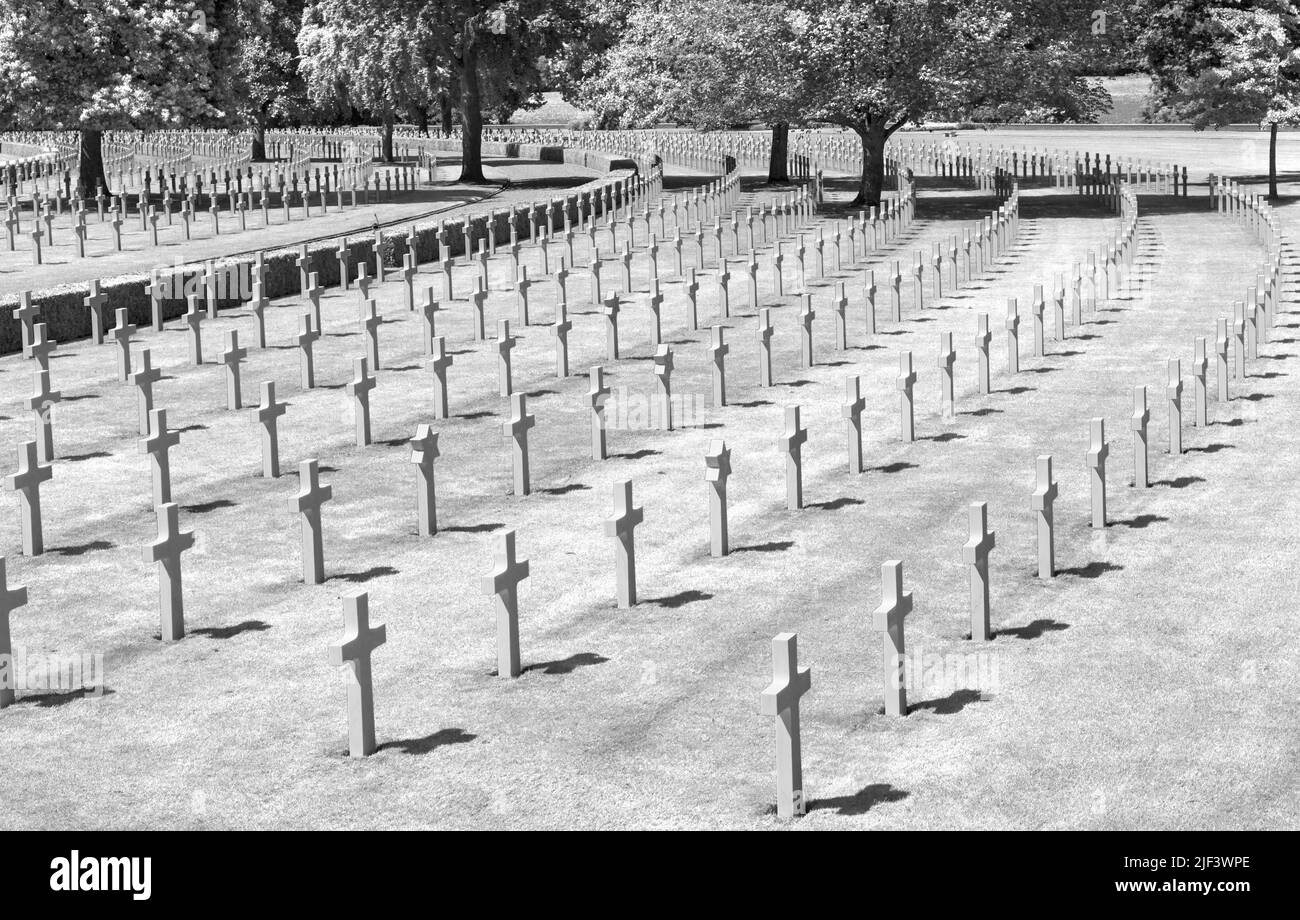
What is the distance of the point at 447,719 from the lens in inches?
421

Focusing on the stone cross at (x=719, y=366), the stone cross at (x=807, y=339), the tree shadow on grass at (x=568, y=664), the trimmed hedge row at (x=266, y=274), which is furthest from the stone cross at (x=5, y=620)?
the trimmed hedge row at (x=266, y=274)

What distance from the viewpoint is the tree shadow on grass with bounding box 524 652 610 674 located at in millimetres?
11477

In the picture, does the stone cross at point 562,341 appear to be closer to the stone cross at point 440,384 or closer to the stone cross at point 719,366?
the stone cross at point 719,366

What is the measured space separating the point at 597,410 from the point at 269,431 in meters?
2.74

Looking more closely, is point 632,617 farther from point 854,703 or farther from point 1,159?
point 1,159

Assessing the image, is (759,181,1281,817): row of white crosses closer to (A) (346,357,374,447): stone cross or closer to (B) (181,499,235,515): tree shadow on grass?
(A) (346,357,374,447): stone cross

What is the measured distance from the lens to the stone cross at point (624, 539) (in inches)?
496

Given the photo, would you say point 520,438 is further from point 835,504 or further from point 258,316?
point 258,316

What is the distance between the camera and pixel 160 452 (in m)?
15.6

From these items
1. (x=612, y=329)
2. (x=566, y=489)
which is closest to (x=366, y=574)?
(x=566, y=489)

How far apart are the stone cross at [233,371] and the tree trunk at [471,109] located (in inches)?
1376

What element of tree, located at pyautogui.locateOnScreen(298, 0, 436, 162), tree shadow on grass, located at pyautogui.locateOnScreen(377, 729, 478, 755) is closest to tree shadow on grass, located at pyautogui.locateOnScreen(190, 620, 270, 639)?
tree shadow on grass, located at pyautogui.locateOnScreen(377, 729, 478, 755)

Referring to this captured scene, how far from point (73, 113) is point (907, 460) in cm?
3225

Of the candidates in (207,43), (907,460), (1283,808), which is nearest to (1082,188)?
(207,43)
